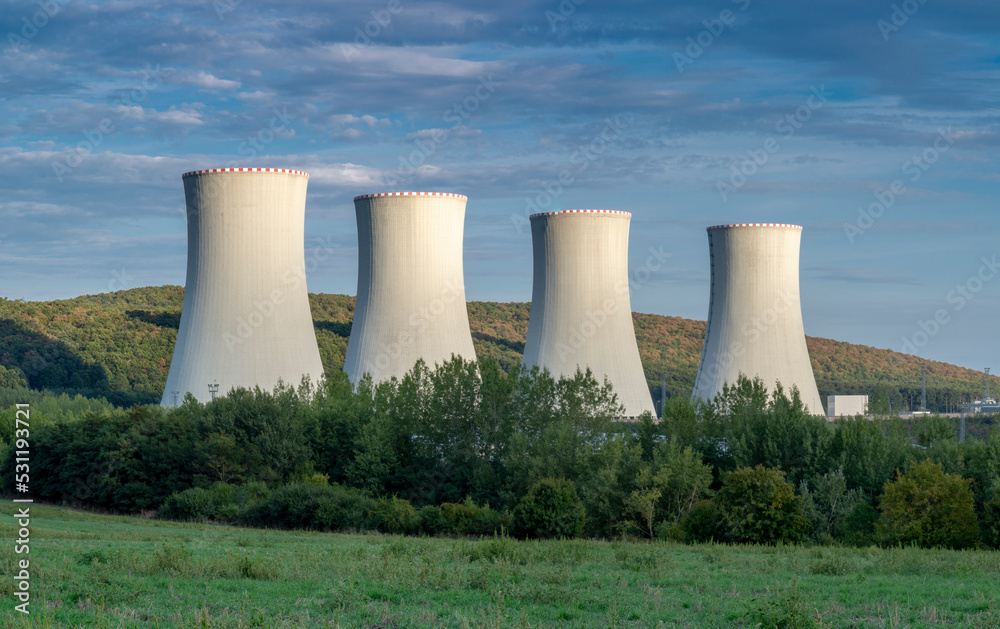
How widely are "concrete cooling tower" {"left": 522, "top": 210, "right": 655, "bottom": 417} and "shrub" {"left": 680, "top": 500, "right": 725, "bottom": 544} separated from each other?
28.6ft

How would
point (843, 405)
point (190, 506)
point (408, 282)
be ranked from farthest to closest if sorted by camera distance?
point (843, 405) → point (408, 282) → point (190, 506)

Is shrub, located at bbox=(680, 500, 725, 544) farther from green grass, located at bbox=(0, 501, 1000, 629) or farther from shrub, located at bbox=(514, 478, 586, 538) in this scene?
green grass, located at bbox=(0, 501, 1000, 629)

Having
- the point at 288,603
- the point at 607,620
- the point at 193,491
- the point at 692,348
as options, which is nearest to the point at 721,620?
the point at 607,620

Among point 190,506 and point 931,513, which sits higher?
point 931,513

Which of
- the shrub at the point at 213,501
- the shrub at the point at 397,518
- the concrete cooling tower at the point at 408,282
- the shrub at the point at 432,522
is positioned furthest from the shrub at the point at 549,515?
the concrete cooling tower at the point at 408,282

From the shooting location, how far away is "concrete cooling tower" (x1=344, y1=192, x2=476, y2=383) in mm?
21516

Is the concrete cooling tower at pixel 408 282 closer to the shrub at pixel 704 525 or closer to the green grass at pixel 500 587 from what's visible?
the shrub at pixel 704 525

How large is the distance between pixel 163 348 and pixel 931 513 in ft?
119

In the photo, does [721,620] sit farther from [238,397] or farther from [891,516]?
[238,397]

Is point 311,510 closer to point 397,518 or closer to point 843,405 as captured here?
point 397,518

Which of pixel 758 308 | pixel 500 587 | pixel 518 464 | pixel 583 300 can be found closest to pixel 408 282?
pixel 583 300

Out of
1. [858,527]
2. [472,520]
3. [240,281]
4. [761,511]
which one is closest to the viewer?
[761,511]

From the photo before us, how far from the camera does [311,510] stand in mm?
17359

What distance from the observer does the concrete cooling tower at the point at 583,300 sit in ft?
77.3
